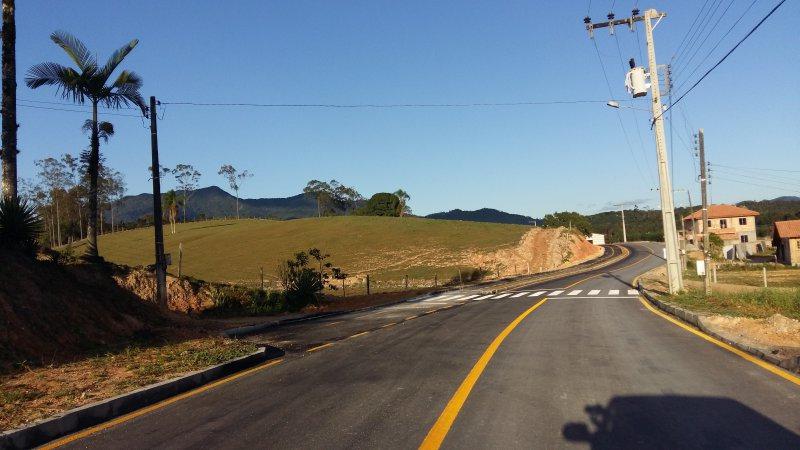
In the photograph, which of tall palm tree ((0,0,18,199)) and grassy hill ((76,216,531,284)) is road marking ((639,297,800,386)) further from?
grassy hill ((76,216,531,284))

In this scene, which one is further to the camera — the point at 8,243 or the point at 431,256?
the point at 431,256

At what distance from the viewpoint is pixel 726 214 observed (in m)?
99.2

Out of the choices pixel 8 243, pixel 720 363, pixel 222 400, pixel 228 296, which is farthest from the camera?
pixel 228 296

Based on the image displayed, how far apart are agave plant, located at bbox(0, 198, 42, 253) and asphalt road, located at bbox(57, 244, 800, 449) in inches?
270

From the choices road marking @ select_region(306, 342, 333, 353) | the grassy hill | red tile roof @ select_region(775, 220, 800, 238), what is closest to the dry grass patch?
road marking @ select_region(306, 342, 333, 353)

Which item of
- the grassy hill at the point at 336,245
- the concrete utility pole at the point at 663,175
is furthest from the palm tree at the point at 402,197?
the concrete utility pole at the point at 663,175

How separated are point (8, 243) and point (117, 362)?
5292 mm

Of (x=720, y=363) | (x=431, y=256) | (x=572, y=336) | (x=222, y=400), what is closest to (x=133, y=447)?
(x=222, y=400)

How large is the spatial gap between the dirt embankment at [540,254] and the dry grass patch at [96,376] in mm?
52372

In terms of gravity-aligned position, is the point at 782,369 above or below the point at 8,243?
below

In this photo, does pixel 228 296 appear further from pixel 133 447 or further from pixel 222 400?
pixel 133 447

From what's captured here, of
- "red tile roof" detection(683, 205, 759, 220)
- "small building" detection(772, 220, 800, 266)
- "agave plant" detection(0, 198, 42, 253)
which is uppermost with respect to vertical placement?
"red tile roof" detection(683, 205, 759, 220)

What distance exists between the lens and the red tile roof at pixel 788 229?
66037mm

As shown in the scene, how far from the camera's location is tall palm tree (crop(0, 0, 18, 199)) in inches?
552
